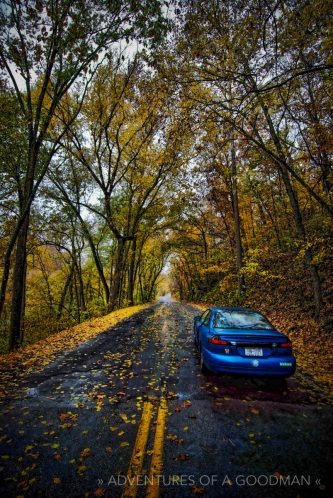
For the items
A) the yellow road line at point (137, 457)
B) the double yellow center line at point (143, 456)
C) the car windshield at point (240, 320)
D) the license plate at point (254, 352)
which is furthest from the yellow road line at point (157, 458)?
the car windshield at point (240, 320)

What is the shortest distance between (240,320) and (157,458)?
3.43 metres

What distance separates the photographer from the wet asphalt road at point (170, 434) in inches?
101

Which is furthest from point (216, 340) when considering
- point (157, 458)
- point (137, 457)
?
point (137, 457)

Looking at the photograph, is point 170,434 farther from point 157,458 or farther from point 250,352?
point 250,352

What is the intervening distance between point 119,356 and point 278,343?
437 centimetres

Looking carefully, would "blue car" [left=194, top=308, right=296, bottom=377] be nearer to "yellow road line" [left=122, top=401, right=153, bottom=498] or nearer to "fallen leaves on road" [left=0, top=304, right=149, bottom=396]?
"yellow road line" [left=122, top=401, right=153, bottom=498]

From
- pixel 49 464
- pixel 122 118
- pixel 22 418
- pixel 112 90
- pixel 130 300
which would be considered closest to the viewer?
pixel 49 464

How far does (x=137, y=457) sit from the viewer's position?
2922mm

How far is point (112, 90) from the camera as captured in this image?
44.0 feet

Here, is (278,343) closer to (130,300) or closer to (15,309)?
(15,309)

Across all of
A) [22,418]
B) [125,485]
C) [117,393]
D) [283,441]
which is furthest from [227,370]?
[22,418]

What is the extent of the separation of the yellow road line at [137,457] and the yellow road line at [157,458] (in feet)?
0.44

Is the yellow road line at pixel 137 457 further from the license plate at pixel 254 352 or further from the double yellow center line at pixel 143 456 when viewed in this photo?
the license plate at pixel 254 352

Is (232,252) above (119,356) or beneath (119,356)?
above
